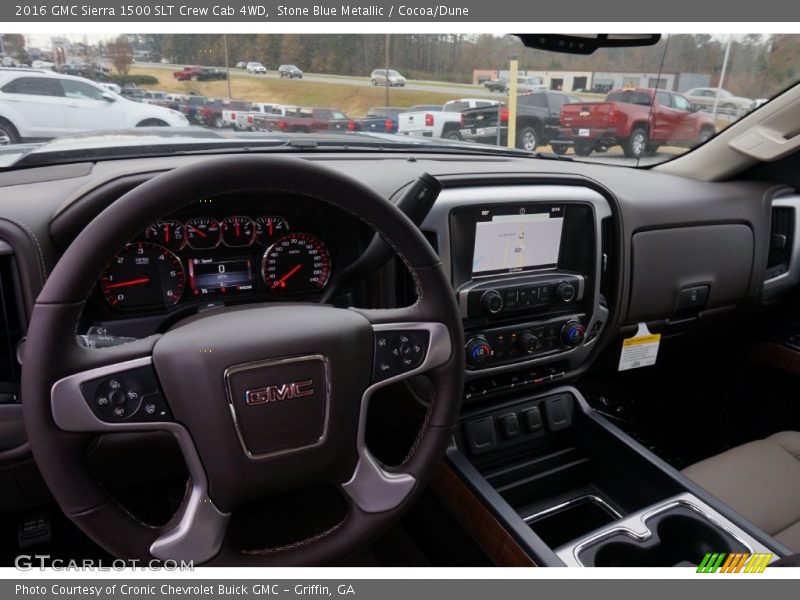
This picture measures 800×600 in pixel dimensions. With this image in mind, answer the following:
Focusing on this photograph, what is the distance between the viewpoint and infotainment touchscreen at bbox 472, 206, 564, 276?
1.64 metres

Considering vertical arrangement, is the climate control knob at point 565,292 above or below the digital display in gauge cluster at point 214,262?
below

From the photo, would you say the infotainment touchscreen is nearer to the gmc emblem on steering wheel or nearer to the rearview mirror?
the rearview mirror

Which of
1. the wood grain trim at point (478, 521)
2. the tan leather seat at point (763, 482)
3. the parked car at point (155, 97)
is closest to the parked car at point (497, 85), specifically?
the parked car at point (155, 97)

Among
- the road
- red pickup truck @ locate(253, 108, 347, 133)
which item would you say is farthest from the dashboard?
the road

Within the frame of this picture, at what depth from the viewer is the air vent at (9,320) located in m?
1.17

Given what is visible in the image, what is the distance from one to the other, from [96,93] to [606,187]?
153 centimetres

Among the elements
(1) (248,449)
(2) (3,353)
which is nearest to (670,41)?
(1) (248,449)

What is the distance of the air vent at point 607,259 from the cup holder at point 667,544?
71 centimetres

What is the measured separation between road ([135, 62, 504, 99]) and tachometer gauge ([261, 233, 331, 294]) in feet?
1.72

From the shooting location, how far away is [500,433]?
1.80m

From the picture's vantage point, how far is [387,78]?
1.85m

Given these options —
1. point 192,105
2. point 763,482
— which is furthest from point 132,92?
point 763,482

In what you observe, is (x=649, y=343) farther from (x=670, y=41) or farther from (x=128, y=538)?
(x=128, y=538)

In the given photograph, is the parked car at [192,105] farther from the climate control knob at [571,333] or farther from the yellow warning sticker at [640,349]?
the yellow warning sticker at [640,349]
